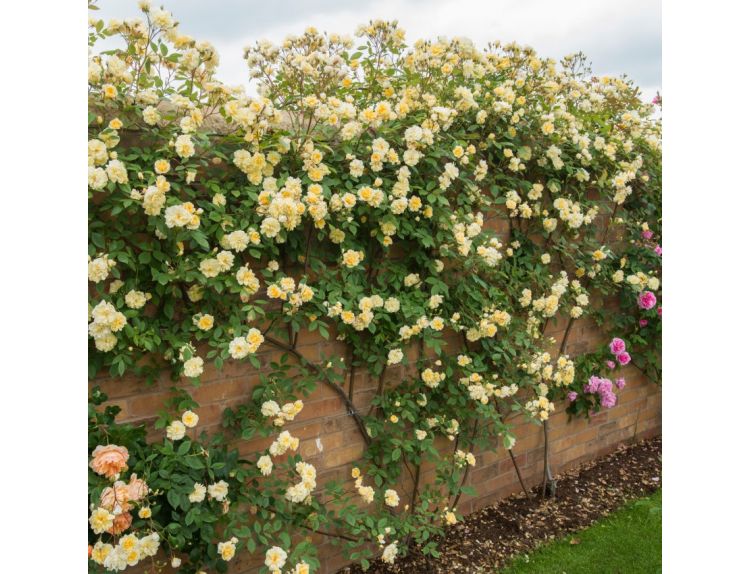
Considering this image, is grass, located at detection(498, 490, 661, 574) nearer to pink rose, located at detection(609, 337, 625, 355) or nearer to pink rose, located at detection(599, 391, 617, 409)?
pink rose, located at detection(599, 391, 617, 409)

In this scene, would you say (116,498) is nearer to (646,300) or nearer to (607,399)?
(607,399)

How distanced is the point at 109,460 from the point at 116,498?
10cm

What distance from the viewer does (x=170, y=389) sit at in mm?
2035

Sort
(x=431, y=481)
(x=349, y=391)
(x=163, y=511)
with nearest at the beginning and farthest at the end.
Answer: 1. (x=163, y=511)
2. (x=349, y=391)
3. (x=431, y=481)

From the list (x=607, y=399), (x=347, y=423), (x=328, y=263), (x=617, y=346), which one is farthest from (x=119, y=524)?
(x=617, y=346)

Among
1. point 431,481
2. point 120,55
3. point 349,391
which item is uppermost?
point 120,55

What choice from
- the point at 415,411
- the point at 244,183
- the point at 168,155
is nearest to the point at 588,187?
the point at 415,411

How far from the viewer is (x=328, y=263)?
235 centimetres

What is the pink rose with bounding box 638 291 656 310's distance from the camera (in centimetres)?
366

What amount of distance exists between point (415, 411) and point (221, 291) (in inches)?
41.1

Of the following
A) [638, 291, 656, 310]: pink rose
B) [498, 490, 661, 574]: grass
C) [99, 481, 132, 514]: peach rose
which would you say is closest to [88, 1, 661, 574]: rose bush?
[99, 481, 132, 514]: peach rose

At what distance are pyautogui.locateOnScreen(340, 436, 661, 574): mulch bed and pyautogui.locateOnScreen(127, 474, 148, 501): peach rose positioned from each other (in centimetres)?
109
